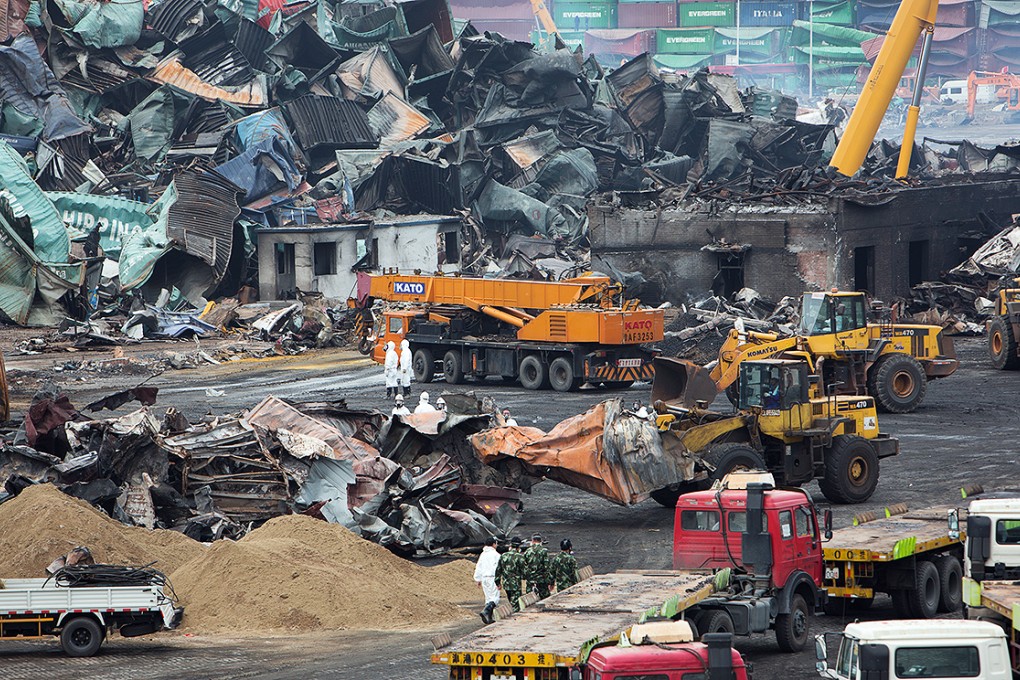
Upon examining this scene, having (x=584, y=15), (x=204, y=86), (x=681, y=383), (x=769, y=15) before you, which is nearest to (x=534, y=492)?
(x=681, y=383)

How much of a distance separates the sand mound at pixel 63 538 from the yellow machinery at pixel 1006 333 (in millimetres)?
22519

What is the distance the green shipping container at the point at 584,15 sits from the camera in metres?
163

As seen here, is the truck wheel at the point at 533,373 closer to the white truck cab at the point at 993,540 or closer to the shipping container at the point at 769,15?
the white truck cab at the point at 993,540

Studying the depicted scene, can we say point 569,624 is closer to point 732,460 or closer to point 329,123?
point 732,460

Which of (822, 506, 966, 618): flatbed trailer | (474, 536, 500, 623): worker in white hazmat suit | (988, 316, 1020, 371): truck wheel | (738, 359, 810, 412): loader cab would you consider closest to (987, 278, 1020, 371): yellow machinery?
(988, 316, 1020, 371): truck wheel

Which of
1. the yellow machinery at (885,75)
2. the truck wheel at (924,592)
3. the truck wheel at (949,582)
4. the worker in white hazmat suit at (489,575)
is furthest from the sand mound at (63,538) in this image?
the yellow machinery at (885,75)

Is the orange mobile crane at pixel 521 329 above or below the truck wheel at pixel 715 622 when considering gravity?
above

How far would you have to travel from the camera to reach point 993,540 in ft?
45.4

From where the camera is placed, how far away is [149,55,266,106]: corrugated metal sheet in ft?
188

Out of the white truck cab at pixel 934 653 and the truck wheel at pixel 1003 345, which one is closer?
the white truck cab at pixel 934 653

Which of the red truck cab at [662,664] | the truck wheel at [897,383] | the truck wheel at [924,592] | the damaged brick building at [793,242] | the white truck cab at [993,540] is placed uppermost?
the damaged brick building at [793,242]

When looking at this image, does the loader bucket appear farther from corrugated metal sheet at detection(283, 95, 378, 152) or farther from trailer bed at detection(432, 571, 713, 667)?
corrugated metal sheet at detection(283, 95, 378, 152)

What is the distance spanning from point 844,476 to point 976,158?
4747 centimetres

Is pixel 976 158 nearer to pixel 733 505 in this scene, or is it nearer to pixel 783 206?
pixel 783 206
